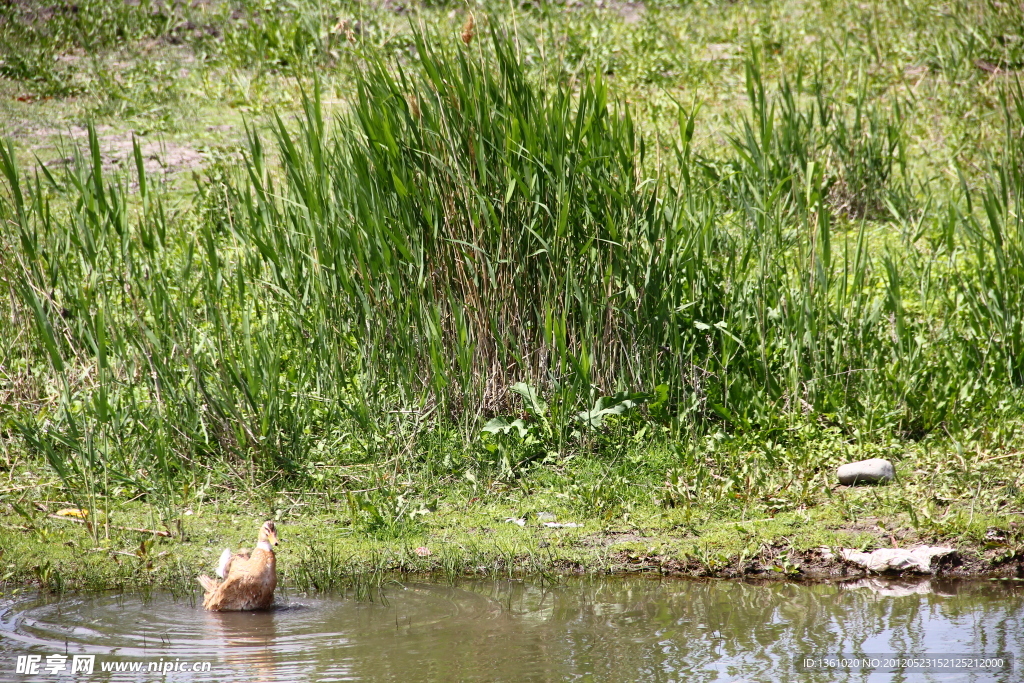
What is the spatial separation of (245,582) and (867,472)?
9.01 feet

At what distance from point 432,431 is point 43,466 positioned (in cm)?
190

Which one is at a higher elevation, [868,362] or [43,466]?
[868,362]

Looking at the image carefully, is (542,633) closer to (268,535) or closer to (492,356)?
(268,535)

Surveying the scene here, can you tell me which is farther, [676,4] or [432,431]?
[676,4]

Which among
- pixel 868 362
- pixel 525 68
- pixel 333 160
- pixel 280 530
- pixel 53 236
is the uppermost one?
pixel 525 68

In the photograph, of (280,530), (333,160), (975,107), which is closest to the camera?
(280,530)

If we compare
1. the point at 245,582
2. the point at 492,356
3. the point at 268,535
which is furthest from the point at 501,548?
the point at 492,356

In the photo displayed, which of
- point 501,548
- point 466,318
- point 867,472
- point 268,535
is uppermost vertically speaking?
point 466,318

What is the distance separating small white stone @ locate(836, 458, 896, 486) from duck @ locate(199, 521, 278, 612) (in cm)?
255

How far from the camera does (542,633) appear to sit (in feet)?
11.6

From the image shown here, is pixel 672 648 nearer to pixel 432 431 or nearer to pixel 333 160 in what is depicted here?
pixel 432 431

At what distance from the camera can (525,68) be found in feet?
16.7

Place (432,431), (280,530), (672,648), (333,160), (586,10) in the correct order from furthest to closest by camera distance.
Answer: (586,10) < (333,160) < (432,431) < (280,530) < (672,648)

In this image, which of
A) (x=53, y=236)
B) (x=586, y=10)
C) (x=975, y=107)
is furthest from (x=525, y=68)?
(x=586, y=10)
